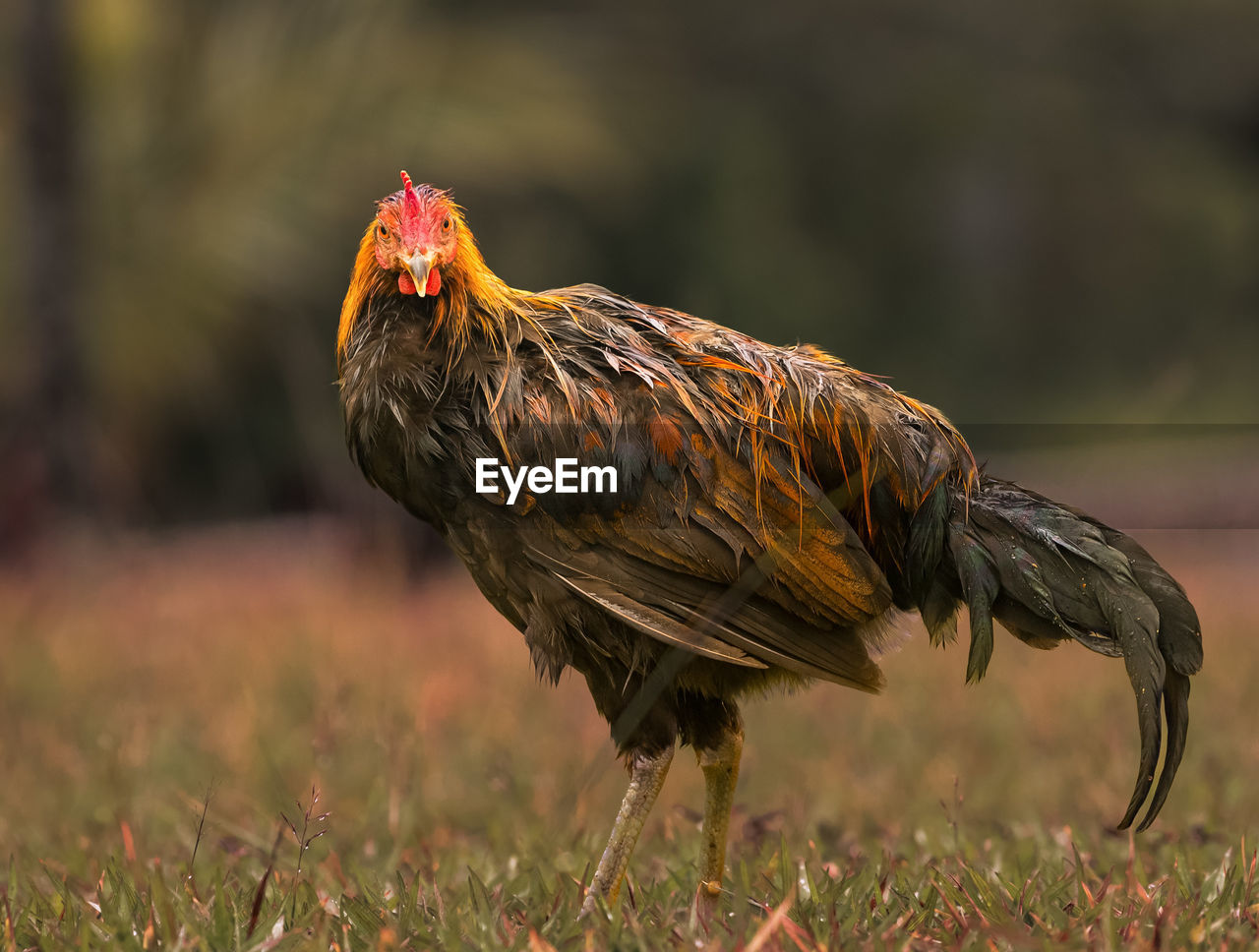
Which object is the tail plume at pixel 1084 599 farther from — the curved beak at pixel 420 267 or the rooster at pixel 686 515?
the curved beak at pixel 420 267

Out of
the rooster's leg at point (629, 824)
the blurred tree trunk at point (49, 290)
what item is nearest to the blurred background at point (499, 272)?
the blurred tree trunk at point (49, 290)

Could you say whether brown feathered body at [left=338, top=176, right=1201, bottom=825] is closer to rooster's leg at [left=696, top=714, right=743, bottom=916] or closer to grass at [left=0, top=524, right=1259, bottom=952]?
rooster's leg at [left=696, top=714, right=743, bottom=916]

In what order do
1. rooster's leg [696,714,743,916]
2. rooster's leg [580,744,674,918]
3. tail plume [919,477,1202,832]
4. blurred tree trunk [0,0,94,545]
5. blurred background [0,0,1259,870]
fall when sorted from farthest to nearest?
blurred tree trunk [0,0,94,545]
blurred background [0,0,1259,870]
rooster's leg [696,714,743,916]
rooster's leg [580,744,674,918]
tail plume [919,477,1202,832]

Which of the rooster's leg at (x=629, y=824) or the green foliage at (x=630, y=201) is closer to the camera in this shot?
the rooster's leg at (x=629, y=824)

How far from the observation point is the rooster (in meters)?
2.85

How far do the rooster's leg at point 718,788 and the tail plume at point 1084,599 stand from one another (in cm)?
59

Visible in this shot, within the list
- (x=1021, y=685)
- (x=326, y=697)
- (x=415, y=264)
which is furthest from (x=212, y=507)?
(x=415, y=264)

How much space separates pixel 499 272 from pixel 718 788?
616 centimetres

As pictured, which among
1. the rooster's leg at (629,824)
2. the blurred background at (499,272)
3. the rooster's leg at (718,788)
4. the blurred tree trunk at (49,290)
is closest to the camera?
the rooster's leg at (629,824)

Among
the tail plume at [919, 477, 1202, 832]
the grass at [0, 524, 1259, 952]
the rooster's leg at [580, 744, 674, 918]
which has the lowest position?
the grass at [0, 524, 1259, 952]

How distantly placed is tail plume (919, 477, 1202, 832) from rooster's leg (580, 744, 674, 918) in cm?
74

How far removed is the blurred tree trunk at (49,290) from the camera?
7.79 meters

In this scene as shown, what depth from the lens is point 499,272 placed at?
8.82 meters

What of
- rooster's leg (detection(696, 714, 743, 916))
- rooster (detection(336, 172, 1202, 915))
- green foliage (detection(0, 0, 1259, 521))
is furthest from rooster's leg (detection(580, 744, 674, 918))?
green foliage (detection(0, 0, 1259, 521))
